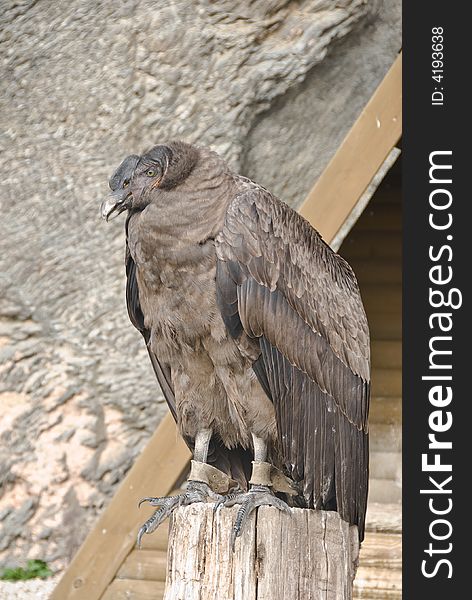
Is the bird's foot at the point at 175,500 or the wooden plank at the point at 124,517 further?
the wooden plank at the point at 124,517

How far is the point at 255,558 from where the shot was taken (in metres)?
3.14

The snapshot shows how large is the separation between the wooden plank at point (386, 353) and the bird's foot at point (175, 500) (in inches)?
137

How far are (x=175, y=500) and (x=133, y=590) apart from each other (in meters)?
1.86

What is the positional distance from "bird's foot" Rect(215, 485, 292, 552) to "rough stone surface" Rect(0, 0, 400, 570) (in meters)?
3.56

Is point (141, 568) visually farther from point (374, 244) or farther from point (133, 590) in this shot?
point (374, 244)

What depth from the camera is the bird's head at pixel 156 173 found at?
3.49 m

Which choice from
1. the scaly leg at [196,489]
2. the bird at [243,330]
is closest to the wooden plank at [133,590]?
the scaly leg at [196,489]

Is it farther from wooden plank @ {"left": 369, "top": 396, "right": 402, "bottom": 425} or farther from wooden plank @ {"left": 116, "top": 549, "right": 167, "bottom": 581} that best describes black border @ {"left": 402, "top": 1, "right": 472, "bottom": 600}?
wooden plank @ {"left": 369, "top": 396, "right": 402, "bottom": 425}

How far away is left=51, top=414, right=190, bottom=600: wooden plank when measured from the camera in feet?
16.1

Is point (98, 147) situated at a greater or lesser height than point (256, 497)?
greater

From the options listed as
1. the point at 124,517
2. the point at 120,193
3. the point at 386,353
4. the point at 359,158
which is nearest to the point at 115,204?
the point at 120,193

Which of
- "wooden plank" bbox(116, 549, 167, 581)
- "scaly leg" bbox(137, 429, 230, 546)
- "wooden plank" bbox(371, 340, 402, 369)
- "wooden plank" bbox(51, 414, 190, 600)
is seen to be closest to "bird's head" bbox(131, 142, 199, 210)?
"scaly leg" bbox(137, 429, 230, 546)

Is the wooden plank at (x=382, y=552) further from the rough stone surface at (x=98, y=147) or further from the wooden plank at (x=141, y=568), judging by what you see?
the rough stone surface at (x=98, y=147)

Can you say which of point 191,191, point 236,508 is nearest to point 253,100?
point 191,191
